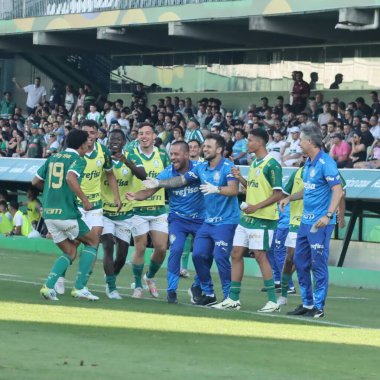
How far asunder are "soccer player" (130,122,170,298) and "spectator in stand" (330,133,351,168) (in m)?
9.06

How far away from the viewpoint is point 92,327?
11.3 m

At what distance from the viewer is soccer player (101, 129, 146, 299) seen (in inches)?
590

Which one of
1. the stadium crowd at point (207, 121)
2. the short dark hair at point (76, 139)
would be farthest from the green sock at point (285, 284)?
the stadium crowd at point (207, 121)

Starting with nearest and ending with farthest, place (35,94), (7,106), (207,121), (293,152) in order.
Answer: (293,152) < (207,121) < (35,94) < (7,106)

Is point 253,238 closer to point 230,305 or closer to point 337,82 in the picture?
point 230,305

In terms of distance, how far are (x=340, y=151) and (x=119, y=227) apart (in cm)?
958

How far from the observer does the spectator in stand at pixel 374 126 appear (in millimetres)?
25422

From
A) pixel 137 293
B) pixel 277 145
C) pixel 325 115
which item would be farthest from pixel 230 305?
pixel 325 115

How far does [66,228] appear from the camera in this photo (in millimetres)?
13945

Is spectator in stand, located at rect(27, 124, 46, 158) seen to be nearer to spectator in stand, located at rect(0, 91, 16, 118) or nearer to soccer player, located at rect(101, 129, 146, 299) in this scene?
spectator in stand, located at rect(0, 91, 16, 118)

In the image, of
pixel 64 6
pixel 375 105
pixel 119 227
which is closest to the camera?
pixel 119 227

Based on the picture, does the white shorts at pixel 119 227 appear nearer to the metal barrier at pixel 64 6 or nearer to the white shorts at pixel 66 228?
the white shorts at pixel 66 228

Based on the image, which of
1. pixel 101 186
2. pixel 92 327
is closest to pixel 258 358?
pixel 92 327

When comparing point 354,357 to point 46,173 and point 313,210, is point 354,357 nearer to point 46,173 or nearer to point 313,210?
point 313,210
